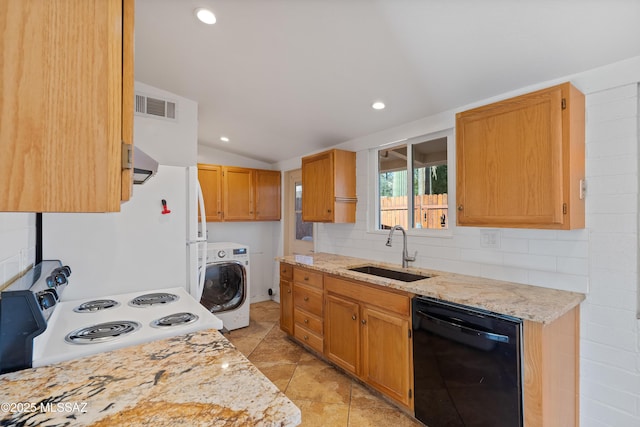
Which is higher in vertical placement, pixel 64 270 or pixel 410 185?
pixel 410 185

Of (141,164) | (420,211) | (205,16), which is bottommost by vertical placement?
(420,211)

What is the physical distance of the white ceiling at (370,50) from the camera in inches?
60.1

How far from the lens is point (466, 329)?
1718 millimetres

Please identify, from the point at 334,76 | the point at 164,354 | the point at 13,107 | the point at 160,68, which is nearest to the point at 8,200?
the point at 13,107

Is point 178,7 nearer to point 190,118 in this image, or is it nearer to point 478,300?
point 190,118

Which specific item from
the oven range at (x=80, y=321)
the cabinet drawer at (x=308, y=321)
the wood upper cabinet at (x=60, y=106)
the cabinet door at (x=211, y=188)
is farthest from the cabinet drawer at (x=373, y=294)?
the cabinet door at (x=211, y=188)

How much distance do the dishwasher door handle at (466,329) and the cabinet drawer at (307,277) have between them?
1099mm

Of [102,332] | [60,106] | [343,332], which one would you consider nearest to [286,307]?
[343,332]

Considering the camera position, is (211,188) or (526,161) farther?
(211,188)

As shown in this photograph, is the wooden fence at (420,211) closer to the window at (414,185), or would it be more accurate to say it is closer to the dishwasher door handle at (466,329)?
the window at (414,185)

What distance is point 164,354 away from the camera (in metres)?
1.08

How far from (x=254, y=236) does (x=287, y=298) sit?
1.90 metres

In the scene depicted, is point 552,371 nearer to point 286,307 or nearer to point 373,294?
point 373,294

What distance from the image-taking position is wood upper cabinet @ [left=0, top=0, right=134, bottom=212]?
1.76 ft
